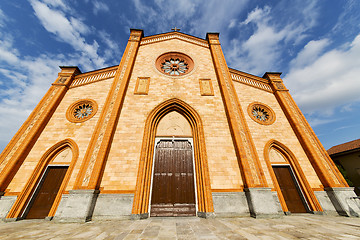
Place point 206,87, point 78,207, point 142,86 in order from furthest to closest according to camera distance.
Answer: point 206,87 → point 142,86 → point 78,207

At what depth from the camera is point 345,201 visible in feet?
21.7

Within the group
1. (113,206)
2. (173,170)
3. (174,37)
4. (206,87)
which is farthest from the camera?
(174,37)

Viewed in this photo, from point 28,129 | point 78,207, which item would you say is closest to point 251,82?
point 78,207

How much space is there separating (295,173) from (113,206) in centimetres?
1030

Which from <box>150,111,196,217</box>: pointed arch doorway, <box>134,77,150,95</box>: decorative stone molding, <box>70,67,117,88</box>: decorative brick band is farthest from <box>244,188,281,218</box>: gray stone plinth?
<box>70,67,117,88</box>: decorative brick band

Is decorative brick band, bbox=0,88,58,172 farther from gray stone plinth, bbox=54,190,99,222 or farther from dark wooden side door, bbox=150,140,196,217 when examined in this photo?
dark wooden side door, bbox=150,140,196,217

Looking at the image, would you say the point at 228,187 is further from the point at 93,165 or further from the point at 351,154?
the point at 351,154

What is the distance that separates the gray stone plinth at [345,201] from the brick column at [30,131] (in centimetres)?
1688

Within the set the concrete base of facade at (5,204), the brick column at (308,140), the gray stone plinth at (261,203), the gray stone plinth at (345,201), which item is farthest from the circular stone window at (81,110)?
the gray stone plinth at (345,201)

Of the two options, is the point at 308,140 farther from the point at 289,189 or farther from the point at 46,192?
the point at 46,192

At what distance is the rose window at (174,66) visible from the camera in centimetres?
1100

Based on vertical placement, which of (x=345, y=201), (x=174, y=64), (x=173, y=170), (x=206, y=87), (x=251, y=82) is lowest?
(x=345, y=201)

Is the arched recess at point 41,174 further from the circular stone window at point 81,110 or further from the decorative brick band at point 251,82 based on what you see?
the decorative brick band at point 251,82

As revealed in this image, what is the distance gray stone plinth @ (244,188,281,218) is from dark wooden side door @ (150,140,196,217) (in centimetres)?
266
